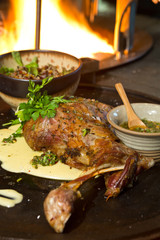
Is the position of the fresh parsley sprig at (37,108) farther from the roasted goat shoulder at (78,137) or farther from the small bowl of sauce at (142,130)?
the small bowl of sauce at (142,130)

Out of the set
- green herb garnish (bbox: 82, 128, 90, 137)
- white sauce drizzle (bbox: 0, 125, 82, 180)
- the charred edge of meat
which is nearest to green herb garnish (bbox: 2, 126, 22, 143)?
white sauce drizzle (bbox: 0, 125, 82, 180)

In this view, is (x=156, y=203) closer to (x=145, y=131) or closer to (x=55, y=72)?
(x=145, y=131)

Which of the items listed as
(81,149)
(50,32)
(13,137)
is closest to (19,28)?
(50,32)

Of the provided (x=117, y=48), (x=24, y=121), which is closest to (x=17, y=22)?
(x=117, y=48)

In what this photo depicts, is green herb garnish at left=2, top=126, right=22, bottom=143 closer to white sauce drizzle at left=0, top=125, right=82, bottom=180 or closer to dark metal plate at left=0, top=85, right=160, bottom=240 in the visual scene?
white sauce drizzle at left=0, top=125, right=82, bottom=180

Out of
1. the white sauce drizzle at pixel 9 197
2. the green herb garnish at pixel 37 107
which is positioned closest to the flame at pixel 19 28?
the green herb garnish at pixel 37 107

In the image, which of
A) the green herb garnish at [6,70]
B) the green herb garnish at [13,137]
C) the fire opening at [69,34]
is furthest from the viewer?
the fire opening at [69,34]
